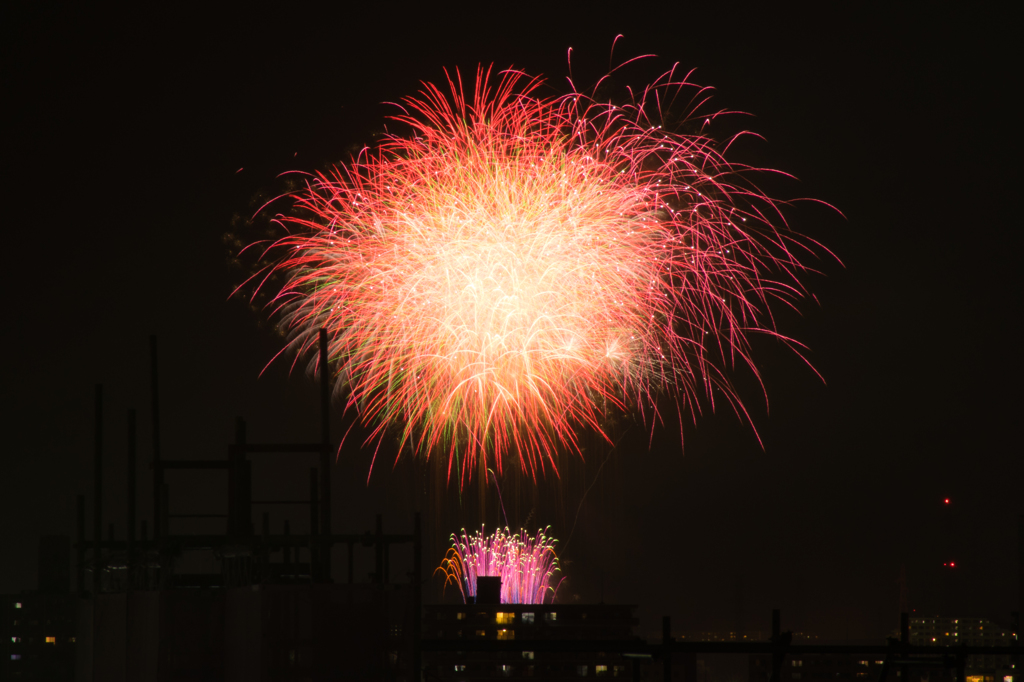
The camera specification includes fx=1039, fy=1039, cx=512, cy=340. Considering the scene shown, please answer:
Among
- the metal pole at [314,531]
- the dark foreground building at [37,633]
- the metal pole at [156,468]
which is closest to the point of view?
the metal pole at [314,531]

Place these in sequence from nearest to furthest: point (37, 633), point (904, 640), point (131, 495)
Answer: point (904, 640) < point (131, 495) < point (37, 633)

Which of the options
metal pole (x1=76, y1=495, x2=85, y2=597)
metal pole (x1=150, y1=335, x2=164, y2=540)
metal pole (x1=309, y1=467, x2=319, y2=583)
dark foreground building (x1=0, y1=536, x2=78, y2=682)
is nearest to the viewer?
metal pole (x1=309, y1=467, x2=319, y2=583)

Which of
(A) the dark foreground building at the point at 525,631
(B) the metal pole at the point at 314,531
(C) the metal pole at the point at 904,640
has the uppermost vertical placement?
(B) the metal pole at the point at 314,531

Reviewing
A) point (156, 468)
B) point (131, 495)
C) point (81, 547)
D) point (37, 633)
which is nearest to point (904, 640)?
point (156, 468)

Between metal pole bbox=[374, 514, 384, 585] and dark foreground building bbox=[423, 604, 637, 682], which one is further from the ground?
metal pole bbox=[374, 514, 384, 585]

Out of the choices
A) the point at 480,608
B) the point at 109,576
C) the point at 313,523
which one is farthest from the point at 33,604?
the point at 313,523

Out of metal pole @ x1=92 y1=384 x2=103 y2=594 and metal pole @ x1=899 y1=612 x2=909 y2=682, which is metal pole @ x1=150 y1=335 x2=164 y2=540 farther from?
metal pole @ x1=899 y1=612 x2=909 y2=682

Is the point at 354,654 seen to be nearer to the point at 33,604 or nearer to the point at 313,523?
the point at 313,523

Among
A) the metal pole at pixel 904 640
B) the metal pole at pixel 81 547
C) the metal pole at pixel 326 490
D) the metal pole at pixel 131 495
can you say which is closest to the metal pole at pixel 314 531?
the metal pole at pixel 326 490

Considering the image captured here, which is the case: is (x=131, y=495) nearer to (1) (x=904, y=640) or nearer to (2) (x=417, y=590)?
(2) (x=417, y=590)

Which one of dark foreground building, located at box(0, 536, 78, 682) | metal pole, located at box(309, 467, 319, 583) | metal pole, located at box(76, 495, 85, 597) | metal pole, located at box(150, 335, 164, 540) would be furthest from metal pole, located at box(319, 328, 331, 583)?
dark foreground building, located at box(0, 536, 78, 682)

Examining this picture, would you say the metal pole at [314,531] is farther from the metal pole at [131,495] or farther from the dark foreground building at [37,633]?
the dark foreground building at [37,633]
